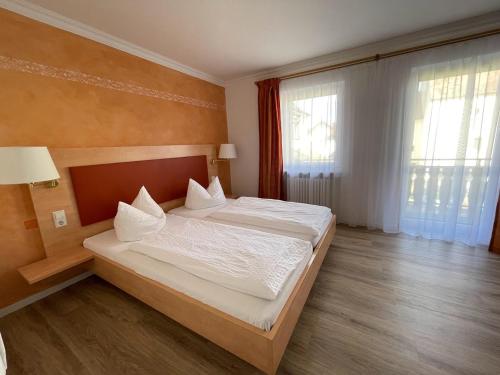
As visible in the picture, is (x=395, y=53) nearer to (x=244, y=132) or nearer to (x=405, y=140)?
(x=405, y=140)

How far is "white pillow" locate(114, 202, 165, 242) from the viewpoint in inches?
78.4

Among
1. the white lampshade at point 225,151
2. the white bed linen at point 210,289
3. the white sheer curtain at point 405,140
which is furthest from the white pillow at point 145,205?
the white sheer curtain at point 405,140

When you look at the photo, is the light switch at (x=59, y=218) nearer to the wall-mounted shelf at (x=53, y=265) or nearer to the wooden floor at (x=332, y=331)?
the wall-mounted shelf at (x=53, y=265)

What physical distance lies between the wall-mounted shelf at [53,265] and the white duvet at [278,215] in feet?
4.34

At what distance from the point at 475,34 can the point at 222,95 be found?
328 centimetres

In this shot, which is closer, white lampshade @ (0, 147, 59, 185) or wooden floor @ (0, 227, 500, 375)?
wooden floor @ (0, 227, 500, 375)

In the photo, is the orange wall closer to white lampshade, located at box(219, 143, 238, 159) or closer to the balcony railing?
white lampshade, located at box(219, 143, 238, 159)

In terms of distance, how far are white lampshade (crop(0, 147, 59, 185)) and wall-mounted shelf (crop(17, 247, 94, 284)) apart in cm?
78

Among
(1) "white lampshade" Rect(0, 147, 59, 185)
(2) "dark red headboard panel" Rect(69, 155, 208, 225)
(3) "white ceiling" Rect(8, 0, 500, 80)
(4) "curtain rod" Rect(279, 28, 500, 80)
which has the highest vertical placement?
(3) "white ceiling" Rect(8, 0, 500, 80)

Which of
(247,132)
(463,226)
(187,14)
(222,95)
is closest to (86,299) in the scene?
(187,14)

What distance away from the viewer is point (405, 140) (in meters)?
2.62

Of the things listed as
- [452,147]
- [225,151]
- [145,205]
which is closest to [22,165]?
[145,205]

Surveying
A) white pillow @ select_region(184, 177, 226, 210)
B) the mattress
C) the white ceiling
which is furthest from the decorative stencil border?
the mattress

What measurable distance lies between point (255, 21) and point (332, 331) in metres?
2.77
